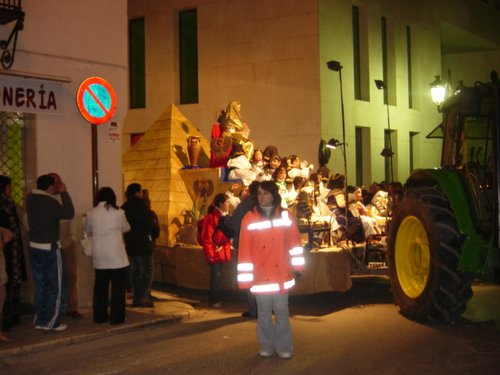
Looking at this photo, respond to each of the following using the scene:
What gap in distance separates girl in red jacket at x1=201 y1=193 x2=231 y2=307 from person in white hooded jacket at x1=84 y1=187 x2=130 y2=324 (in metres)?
1.88

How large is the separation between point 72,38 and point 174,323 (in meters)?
4.27

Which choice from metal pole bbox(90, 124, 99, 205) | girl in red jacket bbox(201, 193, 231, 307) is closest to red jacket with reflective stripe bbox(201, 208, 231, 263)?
girl in red jacket bbox(201, 193, 231, 307)

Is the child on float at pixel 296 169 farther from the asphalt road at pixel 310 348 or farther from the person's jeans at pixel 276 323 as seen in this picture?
the person's jeans at pixel 276 323

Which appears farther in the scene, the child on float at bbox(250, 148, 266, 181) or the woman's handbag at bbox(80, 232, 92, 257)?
the child on float at bbox(250, 148, 266, 181)

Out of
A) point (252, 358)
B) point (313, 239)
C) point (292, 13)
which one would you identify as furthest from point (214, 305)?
point (292, 13)

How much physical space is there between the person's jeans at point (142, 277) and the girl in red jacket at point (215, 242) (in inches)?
34.5

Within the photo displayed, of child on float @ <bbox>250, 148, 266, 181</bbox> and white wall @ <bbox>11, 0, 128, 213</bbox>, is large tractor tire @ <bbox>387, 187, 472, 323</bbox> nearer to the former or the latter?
white wall @ <bbox>11, 0, 128, 213</bbox>

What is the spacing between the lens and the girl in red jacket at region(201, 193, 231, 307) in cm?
1080

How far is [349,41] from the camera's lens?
2189cm

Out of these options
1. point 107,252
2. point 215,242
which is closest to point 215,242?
point 215,242

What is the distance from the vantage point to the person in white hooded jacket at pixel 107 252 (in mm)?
9070

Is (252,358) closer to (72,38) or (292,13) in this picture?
(72,38)

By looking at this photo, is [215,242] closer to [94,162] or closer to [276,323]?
[94,162]

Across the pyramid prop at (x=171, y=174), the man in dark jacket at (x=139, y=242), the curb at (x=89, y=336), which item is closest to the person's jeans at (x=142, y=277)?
the man in dark jacket at (x=139, y=242)
